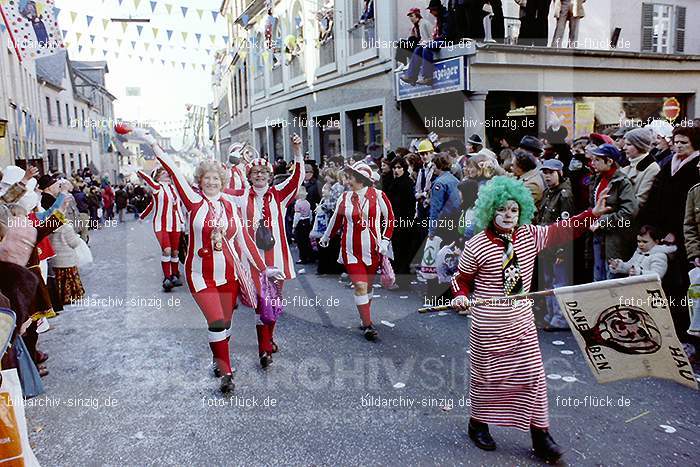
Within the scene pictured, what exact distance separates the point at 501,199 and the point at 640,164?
307cm

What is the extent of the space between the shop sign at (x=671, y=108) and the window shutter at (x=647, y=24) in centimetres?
169

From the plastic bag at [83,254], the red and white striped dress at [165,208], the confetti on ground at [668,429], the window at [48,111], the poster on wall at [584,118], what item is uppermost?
the window at [48,111]

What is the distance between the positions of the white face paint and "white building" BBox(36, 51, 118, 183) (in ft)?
73.0

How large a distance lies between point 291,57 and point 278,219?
18.1 m

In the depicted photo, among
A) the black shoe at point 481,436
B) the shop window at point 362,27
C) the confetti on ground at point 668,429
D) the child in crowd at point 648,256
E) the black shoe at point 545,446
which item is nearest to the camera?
the black shoe at point 545,446

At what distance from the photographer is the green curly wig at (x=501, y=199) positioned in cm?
380

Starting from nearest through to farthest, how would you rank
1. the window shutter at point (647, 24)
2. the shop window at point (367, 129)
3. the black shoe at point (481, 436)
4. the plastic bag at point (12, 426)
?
1. the plastic bag at point (12, 426)
2. the black shoe at point (481, 436)
3. the window shutter at point (647, 24)
4. the shop window at point (367, 129)

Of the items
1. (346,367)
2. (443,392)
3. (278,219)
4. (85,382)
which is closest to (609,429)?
(443,392)

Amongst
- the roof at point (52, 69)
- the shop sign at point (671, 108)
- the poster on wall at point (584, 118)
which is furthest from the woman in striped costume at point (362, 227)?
the roof at point (52, 69)

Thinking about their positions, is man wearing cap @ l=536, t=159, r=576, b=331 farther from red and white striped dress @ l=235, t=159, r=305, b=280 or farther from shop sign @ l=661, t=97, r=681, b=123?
shop sign @ l=661, t=97, r=681, b=123

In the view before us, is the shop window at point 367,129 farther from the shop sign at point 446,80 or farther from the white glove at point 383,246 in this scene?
the white glove at point 383,246

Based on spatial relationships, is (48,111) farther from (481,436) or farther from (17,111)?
(481,436)

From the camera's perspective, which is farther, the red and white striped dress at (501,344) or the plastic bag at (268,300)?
the plastic bag at (268,300)

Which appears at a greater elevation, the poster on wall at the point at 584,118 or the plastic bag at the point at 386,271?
the poster on wall at the point at 584,118
